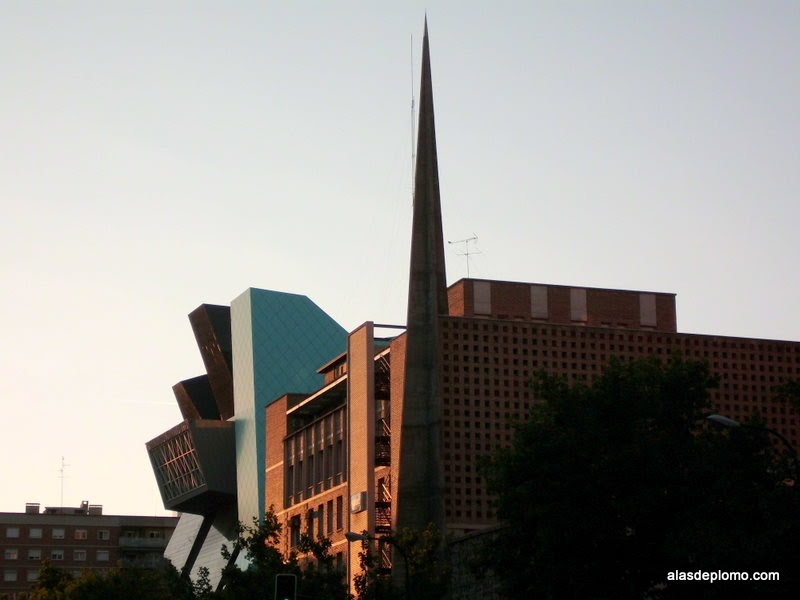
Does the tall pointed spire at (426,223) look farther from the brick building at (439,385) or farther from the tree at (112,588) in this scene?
the tree at (112,588)

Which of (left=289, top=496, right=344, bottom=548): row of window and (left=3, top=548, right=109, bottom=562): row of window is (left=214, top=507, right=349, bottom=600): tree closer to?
(left=289, top=496, right=344, bottom=548): row of window

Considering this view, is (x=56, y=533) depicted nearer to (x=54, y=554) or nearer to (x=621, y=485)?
(x=54, y=554)

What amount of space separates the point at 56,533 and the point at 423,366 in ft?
367

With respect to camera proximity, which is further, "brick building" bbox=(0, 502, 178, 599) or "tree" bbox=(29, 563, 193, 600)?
"brick building" bbox=(0, 502, 178, 599)

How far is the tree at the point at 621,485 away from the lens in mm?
43594

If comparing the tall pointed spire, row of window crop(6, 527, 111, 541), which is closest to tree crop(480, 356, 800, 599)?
the tall pointed spire

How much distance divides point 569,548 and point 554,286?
46481 mm

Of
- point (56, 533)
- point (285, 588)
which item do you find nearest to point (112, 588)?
point (285, 588)

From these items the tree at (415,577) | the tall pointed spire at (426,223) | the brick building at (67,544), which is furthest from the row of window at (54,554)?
the tree at (415,577)

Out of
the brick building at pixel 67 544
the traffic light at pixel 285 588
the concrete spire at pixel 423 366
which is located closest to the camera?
the traffic light at pixel 285 588

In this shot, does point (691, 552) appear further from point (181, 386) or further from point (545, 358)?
point (181, 386)

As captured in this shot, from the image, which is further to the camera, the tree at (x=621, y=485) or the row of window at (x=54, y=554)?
the row of window at (x=54, y=554)

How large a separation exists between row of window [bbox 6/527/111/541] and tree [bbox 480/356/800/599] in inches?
5543

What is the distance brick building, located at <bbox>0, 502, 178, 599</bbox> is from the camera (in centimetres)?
17738
